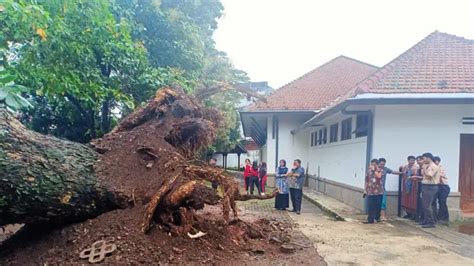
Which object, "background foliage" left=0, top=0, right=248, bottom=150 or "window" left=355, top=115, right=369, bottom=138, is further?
"window" left=355, top=115, right=369, bottom=138

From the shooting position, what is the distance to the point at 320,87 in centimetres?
2055

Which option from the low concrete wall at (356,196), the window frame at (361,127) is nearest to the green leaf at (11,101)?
the window frame at (361,127)

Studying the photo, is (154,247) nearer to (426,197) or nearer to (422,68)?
(426,197)

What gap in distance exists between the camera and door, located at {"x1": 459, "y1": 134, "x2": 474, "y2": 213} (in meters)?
9.16

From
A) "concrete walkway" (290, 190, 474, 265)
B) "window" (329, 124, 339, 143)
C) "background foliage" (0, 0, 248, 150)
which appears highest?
"background foliage" (0, 0, 248, 150)

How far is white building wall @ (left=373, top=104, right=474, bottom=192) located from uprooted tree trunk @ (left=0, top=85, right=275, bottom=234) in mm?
4614

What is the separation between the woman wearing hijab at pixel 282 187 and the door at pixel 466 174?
4.26m

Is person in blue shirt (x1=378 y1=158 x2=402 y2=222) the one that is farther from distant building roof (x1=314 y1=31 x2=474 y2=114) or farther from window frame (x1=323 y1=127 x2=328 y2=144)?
window frame (x1=323 y1=127 x2=328 y2=144)

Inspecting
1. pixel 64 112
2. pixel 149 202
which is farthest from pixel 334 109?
pixel 64 112

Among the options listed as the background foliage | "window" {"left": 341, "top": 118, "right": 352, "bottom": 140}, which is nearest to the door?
"window" {"left": 341, "top": 118, "right": 352, "bottom": 140}

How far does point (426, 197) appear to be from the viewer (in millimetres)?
8039

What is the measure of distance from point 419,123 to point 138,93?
7.12 metres

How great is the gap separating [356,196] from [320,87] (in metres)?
10.9

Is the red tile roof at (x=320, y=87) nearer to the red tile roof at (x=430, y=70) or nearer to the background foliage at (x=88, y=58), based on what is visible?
the background foliage at (x=88, y=58)
